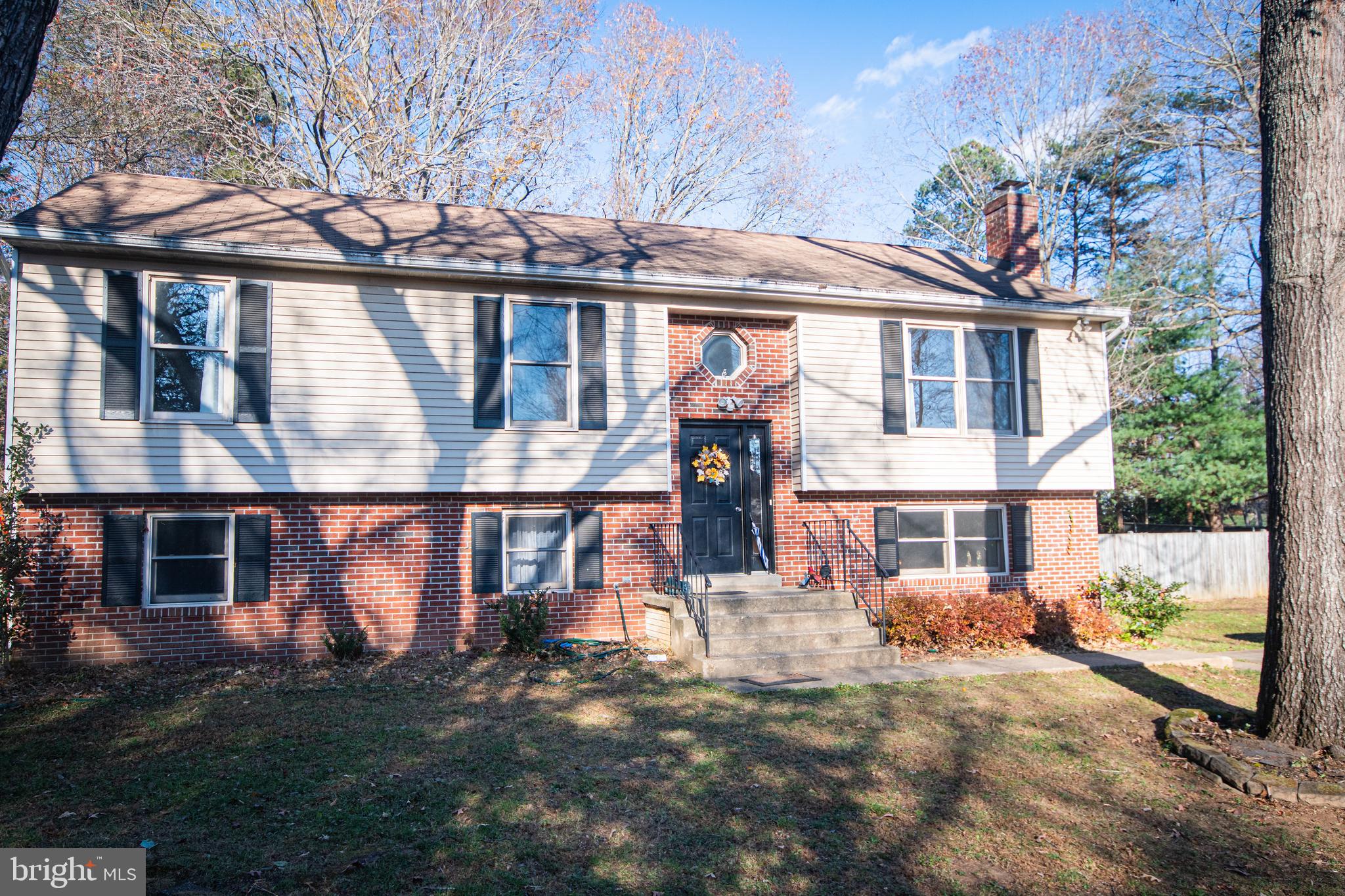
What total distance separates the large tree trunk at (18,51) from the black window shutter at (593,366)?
664 cm

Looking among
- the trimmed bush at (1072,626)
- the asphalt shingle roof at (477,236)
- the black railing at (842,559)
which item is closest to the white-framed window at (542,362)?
the asphalt shingle roof at (477,236)

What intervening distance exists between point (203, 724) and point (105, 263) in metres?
5.34

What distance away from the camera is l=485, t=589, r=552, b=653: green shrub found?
9461mm

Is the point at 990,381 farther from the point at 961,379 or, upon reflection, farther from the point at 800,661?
Answer: the point at 800,661

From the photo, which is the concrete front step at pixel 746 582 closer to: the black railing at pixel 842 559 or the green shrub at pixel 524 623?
the black railing at pixel 842 559

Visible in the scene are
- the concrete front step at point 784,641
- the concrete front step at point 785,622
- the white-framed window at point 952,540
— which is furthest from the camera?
the white-framed window at point 952,540

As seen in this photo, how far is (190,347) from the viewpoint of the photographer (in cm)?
931

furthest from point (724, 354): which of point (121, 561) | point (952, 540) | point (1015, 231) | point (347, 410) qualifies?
point (121, 561)

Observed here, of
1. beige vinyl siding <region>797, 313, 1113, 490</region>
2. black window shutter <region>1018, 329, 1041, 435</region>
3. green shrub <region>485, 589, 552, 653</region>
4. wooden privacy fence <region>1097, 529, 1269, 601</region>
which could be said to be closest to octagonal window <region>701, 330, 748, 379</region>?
beige vinyl siding <region>797, 313, 1113, 490</region>

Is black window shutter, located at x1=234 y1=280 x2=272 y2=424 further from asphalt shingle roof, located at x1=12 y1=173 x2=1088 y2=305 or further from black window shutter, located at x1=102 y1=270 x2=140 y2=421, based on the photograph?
black window shutter, located at x1=102 y1=270 x2=140 y2=421

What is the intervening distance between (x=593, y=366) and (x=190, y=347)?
4.49 m

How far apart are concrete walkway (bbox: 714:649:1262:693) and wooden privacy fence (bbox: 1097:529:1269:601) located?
7.67m

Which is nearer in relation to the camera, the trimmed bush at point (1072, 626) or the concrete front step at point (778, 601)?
the concrete front step at point (778, 601)

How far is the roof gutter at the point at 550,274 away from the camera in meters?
8.83
